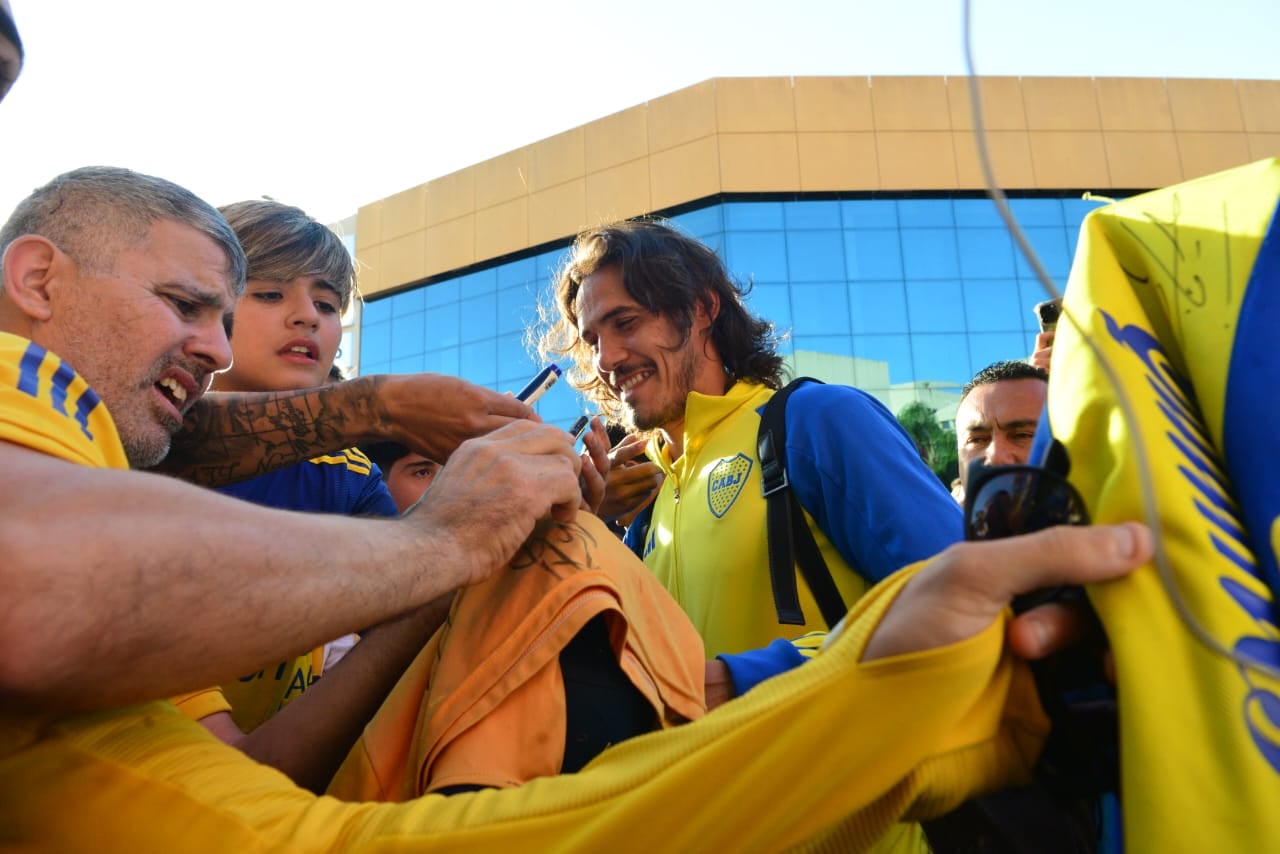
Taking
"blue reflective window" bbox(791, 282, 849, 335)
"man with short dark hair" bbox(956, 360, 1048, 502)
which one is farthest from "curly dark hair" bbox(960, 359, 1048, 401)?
"blue reflective window" bbox(791, 282, 849, 335)

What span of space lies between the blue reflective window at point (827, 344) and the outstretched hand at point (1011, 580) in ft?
69.6

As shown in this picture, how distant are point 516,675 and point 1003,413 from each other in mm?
3424

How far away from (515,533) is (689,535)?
117 centimetres

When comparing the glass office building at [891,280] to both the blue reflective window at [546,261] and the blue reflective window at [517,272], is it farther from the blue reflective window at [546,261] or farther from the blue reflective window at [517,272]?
the blue reflective window at [517,272]

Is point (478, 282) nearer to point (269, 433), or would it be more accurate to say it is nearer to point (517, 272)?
point (517, 272)

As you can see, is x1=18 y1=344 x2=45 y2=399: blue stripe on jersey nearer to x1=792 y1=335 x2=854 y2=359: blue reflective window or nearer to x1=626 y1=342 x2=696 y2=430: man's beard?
x1=626 y1=342 x2=696 y2=430: man's beard

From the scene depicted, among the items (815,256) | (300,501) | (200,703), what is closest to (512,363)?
Result: (815,256)

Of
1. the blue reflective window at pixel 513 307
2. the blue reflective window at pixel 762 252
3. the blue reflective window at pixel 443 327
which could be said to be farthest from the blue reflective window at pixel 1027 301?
the blue reflective window at pixel 443 327

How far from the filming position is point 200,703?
1493 millimetres

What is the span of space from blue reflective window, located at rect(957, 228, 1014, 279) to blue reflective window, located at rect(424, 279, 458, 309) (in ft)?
43.7

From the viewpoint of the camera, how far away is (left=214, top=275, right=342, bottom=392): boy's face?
3027 millimetres

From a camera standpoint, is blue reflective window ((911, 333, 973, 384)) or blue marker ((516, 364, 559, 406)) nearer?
blue marker ((516, 364, 559, 406))

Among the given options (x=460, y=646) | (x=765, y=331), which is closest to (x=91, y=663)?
(x=460, y=646)

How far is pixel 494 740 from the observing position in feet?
3.90
